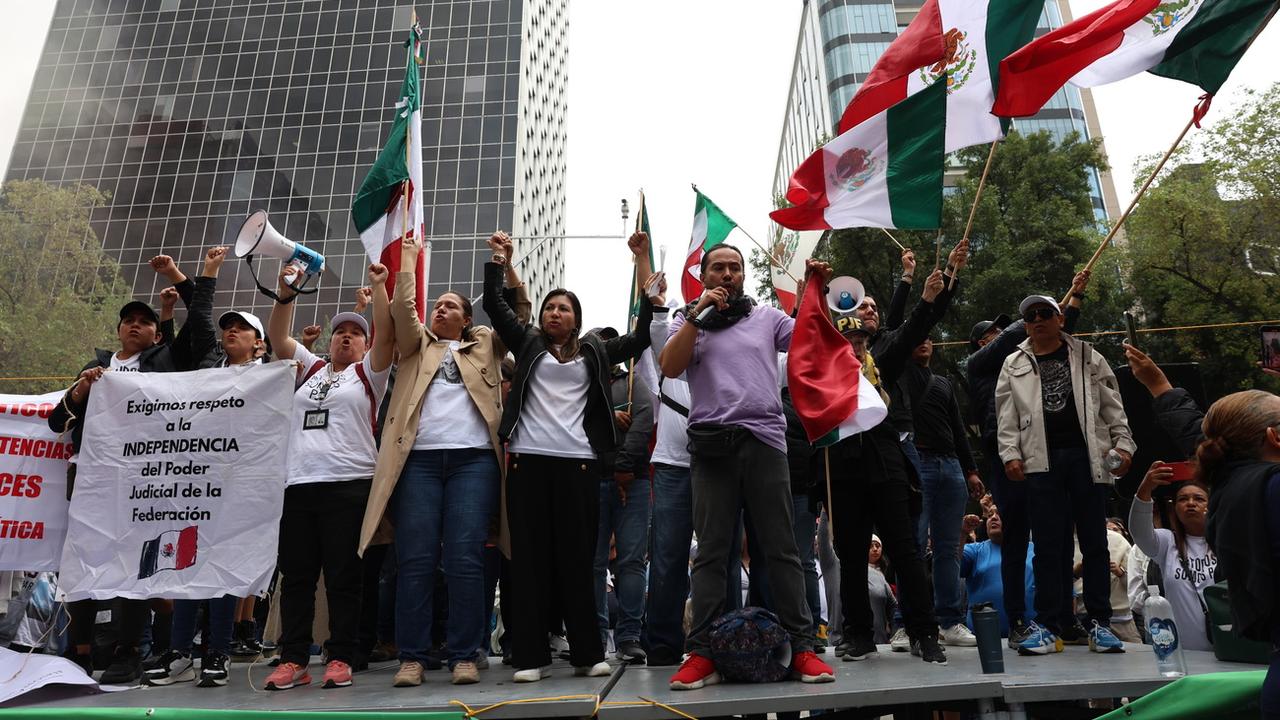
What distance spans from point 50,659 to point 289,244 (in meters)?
2.74

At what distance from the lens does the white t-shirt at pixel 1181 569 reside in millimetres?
5035

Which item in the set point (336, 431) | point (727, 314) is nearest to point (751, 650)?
point (727, 314)

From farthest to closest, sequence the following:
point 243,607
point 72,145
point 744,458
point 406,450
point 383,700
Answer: point 72,145 < point 243,607 < point 406,450 < point 744,458 < point 383,700

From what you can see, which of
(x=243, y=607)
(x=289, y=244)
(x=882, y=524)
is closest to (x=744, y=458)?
(x=882, y=524)

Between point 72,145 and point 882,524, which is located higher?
point 72,145

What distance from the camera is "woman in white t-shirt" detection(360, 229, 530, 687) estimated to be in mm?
4484

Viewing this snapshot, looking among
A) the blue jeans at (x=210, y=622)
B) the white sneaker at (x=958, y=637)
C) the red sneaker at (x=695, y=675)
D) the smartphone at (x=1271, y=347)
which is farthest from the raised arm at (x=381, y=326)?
the smartphone at (x=1271, y=347)

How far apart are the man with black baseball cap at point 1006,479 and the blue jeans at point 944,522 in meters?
0.26

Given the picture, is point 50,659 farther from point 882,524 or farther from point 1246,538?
point 1246,538

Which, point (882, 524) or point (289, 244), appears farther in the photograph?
point (289, 244)

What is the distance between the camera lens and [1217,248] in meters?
25.6

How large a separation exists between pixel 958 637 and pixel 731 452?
7.32 feet

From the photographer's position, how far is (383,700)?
3723mm

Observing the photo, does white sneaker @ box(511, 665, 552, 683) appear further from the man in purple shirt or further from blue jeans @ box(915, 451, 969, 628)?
blue jeans @ box(915, 451, 969, 628)
